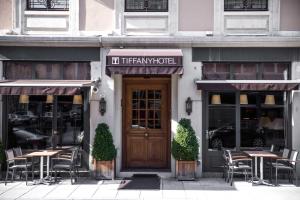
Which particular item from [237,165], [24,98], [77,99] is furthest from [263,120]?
[24,98]

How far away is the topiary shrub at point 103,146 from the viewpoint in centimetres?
1270

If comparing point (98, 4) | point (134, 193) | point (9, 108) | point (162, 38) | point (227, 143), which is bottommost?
point (134, 193)

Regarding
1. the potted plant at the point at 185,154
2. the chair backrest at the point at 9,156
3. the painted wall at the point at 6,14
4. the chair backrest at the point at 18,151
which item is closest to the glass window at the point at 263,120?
the potted plant at the point at 185,154

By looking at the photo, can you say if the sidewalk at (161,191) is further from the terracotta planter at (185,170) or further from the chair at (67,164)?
the chair at (67,164)

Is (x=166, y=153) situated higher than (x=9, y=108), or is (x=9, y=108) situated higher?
(x=9, y=108)

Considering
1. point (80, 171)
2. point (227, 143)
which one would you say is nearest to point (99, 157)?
point (80, 171)

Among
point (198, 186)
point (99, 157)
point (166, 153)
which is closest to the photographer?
point (198, 186)

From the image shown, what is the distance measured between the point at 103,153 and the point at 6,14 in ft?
18.2

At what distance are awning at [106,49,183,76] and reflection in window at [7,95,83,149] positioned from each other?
7.39 feet

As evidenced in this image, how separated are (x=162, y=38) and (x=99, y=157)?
13.8 feet

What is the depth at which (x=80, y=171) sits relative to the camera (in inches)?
524

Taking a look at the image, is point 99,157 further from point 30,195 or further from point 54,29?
point 54,29

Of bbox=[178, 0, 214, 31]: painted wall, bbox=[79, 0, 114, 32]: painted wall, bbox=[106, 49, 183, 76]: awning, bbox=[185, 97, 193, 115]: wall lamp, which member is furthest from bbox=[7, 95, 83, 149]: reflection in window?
bbox=[178, 0, 214, 31]: painted wall

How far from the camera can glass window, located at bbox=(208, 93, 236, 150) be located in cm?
1343
